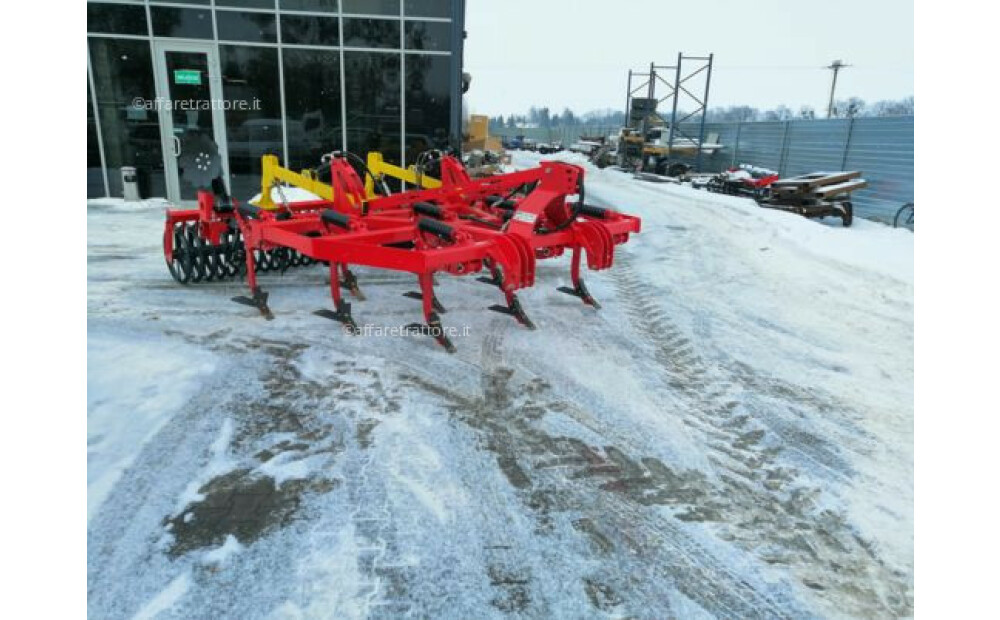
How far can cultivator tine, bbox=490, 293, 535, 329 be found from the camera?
18.1ft

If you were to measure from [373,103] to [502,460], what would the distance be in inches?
408

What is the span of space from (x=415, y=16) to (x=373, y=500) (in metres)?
11.2

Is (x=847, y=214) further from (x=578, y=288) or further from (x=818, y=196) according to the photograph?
(x=578, y=288)

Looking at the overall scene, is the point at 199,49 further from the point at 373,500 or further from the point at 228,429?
the point at 373,500

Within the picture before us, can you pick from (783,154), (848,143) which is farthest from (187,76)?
(783,154)

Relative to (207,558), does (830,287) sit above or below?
above

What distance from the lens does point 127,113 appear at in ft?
38.2

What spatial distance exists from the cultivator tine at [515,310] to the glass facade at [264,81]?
7.35 m

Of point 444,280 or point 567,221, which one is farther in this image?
point 444,280

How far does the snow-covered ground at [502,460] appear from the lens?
2418 millimetres

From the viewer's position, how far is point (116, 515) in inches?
108

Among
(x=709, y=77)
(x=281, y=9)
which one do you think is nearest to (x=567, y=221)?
(x=281, y=9)

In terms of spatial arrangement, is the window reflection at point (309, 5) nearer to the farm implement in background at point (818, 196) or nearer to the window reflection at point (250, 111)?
the window reflection at point (250, 111)

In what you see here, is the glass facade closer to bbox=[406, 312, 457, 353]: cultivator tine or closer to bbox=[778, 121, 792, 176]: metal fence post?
bbox=[406, 312, 457, 353]: cultivator tine
